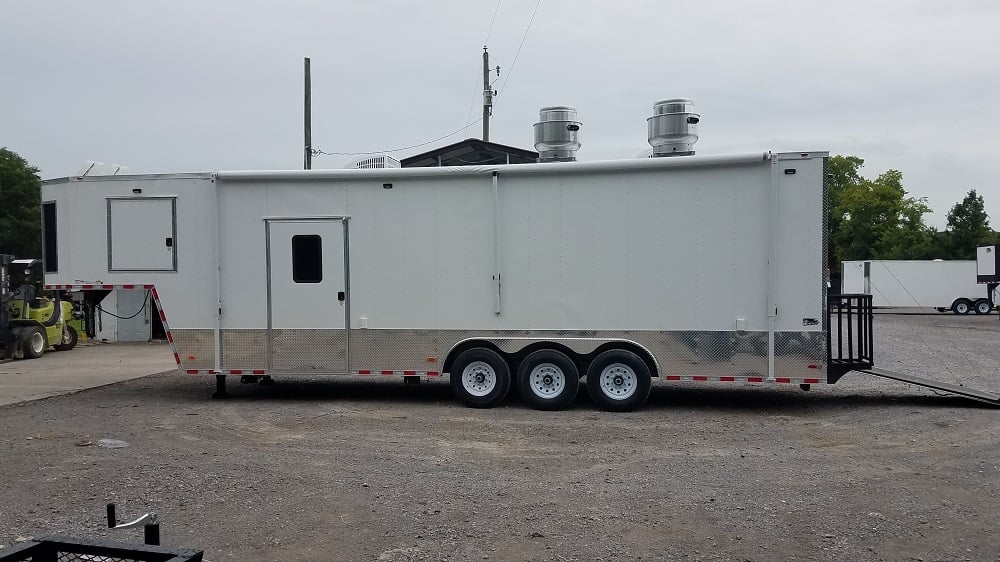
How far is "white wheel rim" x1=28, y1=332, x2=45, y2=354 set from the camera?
56.3ft

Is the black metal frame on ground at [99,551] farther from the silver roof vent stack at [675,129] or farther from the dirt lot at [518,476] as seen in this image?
the silver roof vent stack at [675,129]

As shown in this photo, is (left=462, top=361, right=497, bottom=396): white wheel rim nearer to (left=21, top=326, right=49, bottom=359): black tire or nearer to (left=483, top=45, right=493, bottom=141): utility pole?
(left=21, top=326, right=49, bottom=359): black tire

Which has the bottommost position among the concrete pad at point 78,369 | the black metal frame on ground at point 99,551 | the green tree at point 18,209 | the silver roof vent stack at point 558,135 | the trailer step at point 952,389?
the concrete pad at point 78,369

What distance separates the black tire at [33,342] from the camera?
56.0 feet

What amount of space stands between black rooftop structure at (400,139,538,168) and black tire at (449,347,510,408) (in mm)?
6033

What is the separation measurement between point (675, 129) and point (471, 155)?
21.4 ft

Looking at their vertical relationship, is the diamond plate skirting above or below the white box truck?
below

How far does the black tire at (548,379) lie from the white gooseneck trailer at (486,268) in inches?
1.0

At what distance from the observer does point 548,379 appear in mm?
9594

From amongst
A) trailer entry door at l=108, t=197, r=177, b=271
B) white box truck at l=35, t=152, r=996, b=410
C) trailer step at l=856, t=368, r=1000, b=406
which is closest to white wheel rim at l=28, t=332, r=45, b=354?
white box truck at l=35, t=152, r=996, b=410

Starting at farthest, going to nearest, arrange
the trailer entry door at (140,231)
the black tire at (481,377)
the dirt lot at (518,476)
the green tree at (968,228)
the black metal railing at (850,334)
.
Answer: the green tree at (968,228) → the trailer entry door at (140,231) → the black tire at (481,377) → the black metal railing at (850,334) → the dirt lot at (518,476)

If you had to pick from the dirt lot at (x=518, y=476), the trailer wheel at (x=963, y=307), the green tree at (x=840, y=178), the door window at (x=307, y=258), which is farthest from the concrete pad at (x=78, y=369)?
the green tree at (x=840, y=178)

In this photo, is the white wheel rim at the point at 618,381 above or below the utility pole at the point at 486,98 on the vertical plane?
below

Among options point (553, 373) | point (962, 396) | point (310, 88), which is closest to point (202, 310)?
point (553, 373)
